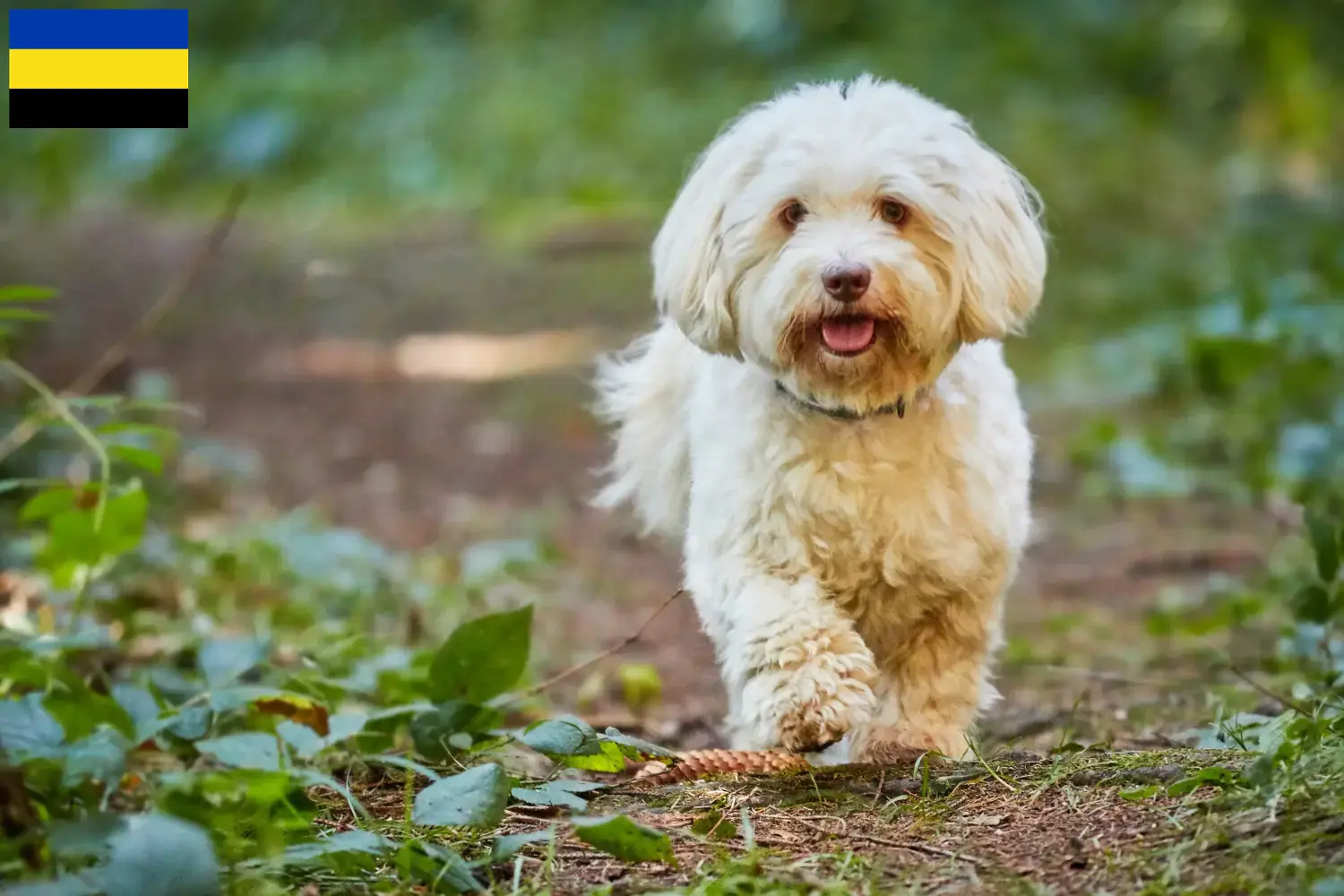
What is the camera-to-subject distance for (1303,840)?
224 cm

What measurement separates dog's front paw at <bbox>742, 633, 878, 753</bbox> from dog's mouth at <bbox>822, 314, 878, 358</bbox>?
58cm

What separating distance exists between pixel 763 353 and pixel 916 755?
34.5 inches

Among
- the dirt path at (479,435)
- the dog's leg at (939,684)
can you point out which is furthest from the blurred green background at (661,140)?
the dog's leg at (939,684)

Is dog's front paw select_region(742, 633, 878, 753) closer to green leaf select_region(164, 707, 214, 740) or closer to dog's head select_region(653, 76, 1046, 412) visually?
dog's head select_region(653, 76, 1046, 412)

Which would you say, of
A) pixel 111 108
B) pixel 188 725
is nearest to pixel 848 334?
pixel 188 725

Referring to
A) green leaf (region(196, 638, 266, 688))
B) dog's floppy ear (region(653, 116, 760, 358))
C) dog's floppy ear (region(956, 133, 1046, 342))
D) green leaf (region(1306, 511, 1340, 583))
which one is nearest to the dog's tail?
dog's floppy ear (region(653, 116, 760, 358))

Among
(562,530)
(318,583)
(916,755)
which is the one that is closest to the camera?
(916,755)

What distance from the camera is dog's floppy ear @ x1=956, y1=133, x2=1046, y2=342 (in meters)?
3.25

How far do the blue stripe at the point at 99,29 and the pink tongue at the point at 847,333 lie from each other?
284 cm

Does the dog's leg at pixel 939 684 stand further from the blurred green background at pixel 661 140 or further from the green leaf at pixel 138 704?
the blurred green background at pixel 661 140

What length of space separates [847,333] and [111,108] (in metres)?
5.34

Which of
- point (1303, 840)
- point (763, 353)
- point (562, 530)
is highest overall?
point (763, 353)

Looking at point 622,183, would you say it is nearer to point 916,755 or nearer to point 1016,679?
point 1016,679

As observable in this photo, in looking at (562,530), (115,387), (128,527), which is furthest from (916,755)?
(115,387)
